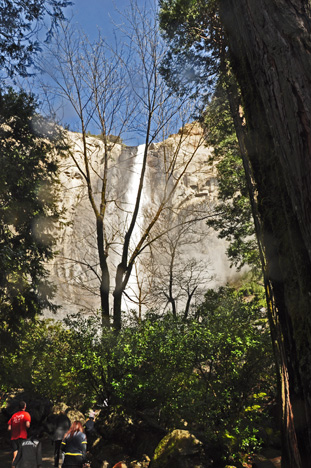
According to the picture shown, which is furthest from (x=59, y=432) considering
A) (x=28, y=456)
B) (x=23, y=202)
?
(x=23, y=202)

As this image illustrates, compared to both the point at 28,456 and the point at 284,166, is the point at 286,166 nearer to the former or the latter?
the point at 284,166

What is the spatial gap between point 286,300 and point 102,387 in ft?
29.1

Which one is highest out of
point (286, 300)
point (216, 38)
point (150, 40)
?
point (150, 40)

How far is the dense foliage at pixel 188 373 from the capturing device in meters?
8.42

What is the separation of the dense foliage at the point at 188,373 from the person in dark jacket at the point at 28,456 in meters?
3.08

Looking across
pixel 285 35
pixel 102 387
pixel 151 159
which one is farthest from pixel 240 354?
pixel 151 159

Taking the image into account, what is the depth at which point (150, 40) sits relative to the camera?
11977 millimetres

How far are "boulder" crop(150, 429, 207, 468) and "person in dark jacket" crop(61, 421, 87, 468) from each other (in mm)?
2168

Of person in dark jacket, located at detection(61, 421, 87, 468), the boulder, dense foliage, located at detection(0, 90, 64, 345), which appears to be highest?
dense foliage, located at detection(0, 90, 64, 345)

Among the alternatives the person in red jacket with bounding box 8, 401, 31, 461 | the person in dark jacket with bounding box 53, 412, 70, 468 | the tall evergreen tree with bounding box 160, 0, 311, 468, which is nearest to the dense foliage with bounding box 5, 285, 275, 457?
the person in dark jacket with bounding box 53, 412, 70, 468

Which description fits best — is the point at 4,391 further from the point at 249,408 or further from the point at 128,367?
the point at 249,408

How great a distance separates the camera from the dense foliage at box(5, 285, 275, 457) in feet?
27.6

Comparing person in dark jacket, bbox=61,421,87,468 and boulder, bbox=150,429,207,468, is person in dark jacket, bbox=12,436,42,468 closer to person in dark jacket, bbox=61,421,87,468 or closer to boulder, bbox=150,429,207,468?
person in dark jacket, bbox=61,421,87,468

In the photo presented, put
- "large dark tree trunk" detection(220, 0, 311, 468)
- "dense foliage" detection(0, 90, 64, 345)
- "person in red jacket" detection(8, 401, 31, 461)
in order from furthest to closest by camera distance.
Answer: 1. "dense foliage" detection(0, 90, 64, 345)
2. "person in red jacket" detection(8, 401, 31, 461)
3. "large dark tree trunk" detection(220, 0, 311, 468)
